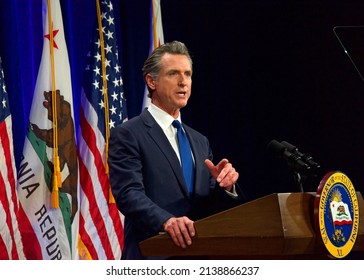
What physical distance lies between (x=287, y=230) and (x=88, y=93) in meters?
2.69

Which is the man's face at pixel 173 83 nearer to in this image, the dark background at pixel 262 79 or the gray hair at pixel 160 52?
the gray hair at pixel 160 52

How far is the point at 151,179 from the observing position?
2174mm

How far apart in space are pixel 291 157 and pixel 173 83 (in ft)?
2.31

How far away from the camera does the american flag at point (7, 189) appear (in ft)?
11.1

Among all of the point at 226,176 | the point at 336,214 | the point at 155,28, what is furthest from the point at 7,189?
the point at 336,214

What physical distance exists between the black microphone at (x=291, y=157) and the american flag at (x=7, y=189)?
1933 millimetres

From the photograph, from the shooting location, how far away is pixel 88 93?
4082mm

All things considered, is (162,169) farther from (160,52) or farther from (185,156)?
(160,52)

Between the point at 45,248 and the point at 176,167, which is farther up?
the point at 176,167

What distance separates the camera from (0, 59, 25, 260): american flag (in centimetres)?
339

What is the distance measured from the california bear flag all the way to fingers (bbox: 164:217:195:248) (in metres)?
1.98

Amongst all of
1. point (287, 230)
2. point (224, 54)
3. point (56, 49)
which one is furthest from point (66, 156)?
point (287, 230)

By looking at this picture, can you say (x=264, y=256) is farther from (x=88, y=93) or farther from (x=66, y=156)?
(x=88, y=93)

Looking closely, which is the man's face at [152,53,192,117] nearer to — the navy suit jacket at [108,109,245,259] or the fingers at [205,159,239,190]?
the navy suit jacket at [108,109,245,259]
